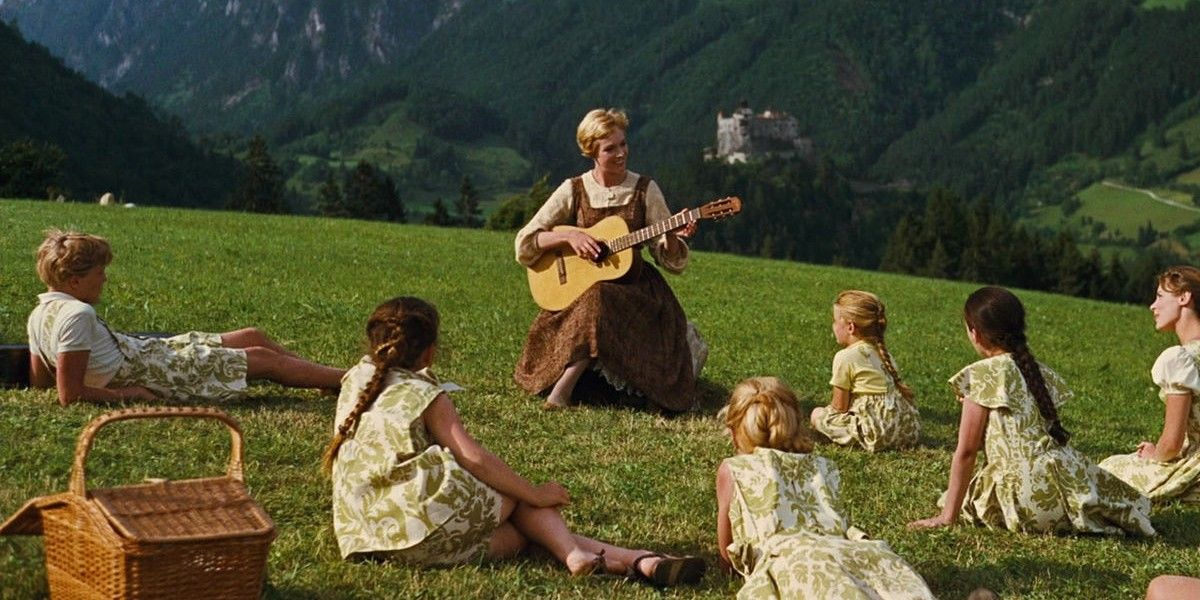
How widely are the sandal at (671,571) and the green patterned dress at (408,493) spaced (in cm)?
83

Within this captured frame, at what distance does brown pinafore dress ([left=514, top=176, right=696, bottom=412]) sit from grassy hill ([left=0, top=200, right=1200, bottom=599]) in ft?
0.99

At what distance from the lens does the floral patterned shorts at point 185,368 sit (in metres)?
11.0

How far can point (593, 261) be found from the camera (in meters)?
12.6

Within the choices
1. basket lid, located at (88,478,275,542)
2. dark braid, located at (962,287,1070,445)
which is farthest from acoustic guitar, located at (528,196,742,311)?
basket lid, located at (88,478,275,542)

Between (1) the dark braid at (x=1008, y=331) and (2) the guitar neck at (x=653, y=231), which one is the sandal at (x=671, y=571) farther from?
(2) the guitar neck at (x=653, y=231)

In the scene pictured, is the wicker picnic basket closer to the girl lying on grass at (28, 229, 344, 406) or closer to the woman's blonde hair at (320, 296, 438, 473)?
the woman's blonde hair at (320, 296, 438, 473)

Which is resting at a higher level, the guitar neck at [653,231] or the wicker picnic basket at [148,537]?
the guitar neck at [653,231]

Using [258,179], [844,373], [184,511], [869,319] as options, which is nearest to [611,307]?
[844,373]

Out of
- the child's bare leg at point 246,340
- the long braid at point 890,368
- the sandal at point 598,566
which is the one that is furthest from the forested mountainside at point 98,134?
the sandal at point 598,566

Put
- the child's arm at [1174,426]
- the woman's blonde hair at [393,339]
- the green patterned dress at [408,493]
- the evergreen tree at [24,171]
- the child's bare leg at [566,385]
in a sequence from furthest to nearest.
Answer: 1. the evergreen tree at [24,171]
2. the child's bare leg at [566,385]
3. the child's arm at [1174,426]
4. the woman's blonde hair at [393,339]
5. the green patterned dress at [408,493]

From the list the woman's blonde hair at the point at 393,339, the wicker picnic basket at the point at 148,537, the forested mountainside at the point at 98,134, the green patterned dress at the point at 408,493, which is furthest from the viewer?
the forested mountainside at the point at 98,134

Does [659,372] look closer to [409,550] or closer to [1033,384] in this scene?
[1033,384]

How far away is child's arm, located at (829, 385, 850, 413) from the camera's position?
11.6 meters

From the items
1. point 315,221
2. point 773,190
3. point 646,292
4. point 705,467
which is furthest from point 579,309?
point 773,190
